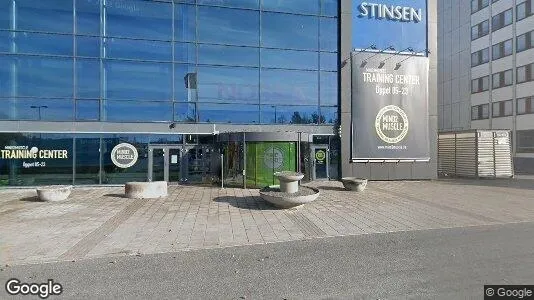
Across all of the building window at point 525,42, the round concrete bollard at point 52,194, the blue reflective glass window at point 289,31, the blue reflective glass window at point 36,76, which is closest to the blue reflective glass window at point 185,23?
the blue reflective glass window at point 289,31

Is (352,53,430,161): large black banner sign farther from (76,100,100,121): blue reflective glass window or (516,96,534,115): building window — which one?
(516,96,534,115): building window

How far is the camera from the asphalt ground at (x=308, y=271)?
15.0 feet

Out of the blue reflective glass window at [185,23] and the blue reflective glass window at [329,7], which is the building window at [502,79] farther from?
the blue reflective glass window at [185,23]

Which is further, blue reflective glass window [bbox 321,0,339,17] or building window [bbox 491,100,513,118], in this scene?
building window [bbox 491,100,513,118]

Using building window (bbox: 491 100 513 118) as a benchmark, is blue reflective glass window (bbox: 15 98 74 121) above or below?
below

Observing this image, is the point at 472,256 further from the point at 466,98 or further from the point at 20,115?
the point at 466,98

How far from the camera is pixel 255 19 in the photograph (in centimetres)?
1830

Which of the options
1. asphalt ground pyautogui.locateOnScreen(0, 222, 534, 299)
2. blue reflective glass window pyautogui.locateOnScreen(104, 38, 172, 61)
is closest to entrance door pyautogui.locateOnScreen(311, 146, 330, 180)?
blue reflective glass window pyautogui.locateOnScreen(104, 38, 172, 61)

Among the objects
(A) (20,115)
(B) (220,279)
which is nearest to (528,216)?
(B) (220,279)

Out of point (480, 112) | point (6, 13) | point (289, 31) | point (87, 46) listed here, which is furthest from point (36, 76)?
point (480, 112)

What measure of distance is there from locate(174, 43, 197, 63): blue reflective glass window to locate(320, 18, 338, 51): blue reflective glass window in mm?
7064

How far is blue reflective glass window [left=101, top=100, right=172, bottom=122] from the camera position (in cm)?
1670

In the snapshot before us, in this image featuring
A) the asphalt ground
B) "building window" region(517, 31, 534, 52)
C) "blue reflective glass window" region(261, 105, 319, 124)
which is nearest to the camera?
the asphalt ground

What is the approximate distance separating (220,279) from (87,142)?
45.9 ft
